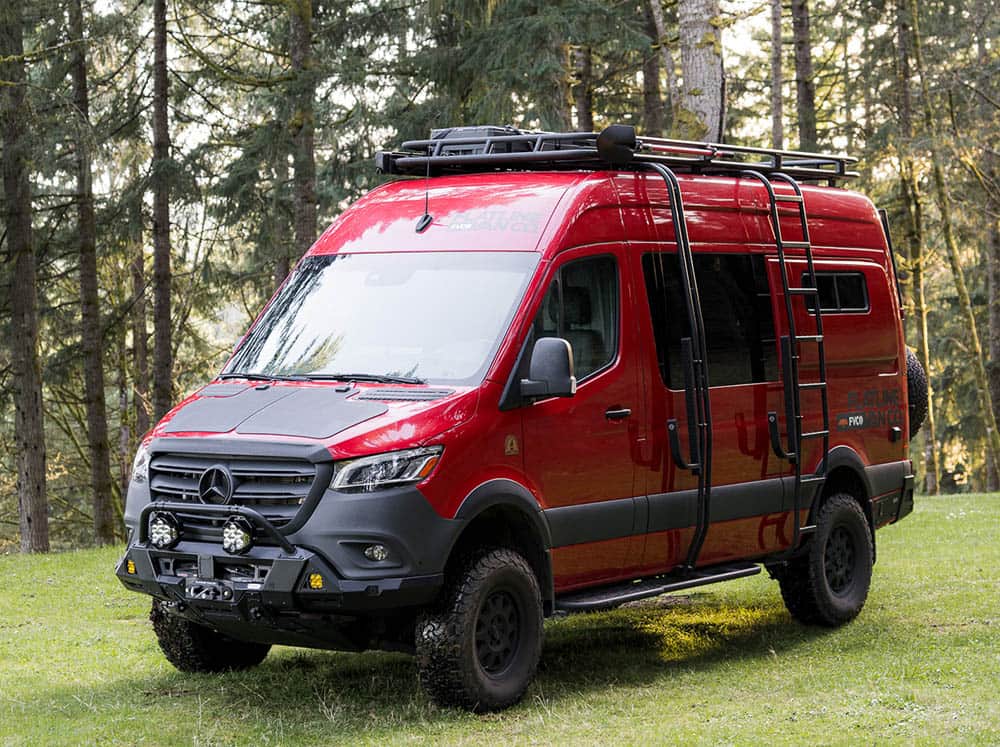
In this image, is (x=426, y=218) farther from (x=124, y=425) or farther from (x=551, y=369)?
(x=124, y=425)

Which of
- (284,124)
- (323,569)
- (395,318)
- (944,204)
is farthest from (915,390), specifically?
(944,204)

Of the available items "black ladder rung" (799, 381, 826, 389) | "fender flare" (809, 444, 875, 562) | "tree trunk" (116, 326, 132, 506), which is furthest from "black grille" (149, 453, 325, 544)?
"tree trunk" (116, 326, 132, 506)

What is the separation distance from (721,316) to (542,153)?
1583 millimetres

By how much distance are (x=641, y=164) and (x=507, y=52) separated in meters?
8.42

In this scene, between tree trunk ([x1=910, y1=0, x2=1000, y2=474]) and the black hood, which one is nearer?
the black hood

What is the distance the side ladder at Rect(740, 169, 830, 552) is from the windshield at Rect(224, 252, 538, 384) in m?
2.41

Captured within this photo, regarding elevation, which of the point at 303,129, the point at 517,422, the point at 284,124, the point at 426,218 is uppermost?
the point at 284,124

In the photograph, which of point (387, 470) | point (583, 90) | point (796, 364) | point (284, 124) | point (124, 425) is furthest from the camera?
point (124, 425)

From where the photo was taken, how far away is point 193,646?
841cm

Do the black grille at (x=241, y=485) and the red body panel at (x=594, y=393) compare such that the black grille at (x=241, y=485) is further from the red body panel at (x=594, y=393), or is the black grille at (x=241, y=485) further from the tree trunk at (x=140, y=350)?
the tree trunk at (x=140, y=350)

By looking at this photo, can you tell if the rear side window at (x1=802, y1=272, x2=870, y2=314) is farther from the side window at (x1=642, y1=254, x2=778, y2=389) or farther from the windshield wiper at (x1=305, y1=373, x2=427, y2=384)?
the windshield wiper at (x1=305, y1=373, x2=427, y2=384)

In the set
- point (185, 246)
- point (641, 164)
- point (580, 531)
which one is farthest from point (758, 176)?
point (185, 246)

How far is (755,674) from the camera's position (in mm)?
8398

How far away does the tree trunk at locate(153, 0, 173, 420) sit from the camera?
20.6 meters
